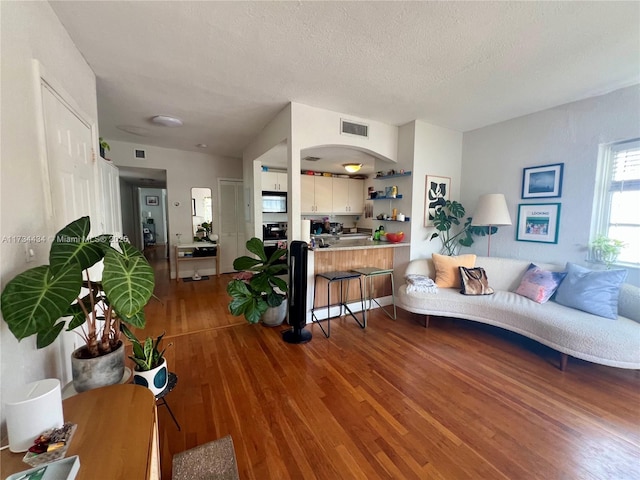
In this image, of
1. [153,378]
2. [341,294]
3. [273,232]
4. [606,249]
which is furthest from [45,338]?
[606,249]

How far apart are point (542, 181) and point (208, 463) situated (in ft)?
13.4

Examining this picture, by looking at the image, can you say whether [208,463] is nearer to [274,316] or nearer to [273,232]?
[274,316]

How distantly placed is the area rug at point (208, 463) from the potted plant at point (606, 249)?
3.65 metres

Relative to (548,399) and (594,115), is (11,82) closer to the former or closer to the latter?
(548,399)

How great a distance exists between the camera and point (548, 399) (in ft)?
6.14

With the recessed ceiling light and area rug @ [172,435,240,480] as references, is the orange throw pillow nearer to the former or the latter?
area rug @ [172,435,240,480]

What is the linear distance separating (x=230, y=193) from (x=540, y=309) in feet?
17.3

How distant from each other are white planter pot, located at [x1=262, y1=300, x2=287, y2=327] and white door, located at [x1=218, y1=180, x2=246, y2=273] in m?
2.88

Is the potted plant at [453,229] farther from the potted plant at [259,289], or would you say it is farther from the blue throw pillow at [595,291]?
the potted plant at [259,289]

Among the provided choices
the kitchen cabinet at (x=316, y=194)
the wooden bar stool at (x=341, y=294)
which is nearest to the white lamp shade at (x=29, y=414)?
the wooden bar stool at (x=341, y=294)

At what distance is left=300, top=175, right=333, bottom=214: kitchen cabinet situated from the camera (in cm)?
573

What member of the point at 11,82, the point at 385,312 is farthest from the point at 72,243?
the point at 385,312

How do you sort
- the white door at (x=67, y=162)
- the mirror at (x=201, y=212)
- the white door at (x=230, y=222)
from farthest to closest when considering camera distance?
the white door at (x=230, y=222) < the mirror at (x=201, y=212) < the white door at (x=67, y=162)

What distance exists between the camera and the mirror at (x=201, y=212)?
5.20 m
